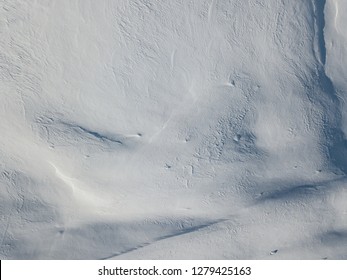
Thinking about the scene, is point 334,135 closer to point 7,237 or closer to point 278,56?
point 278,56

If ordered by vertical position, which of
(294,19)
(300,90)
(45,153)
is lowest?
(45,153)

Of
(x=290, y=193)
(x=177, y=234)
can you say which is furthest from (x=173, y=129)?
(x=290, y=193)

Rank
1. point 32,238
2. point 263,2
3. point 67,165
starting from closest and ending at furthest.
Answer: point 263,2
point 67,165
point 32,238

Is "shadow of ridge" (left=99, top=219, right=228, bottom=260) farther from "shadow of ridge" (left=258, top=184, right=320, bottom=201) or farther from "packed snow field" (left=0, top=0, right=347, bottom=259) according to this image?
"shadow of ridge" (left=258, top=184, right=320, bottom=201)

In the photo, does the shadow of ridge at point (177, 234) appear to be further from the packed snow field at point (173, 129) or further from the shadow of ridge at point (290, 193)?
the shadow of ridge at point (290, 193)

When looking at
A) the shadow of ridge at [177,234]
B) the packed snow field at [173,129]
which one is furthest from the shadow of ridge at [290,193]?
the shadow of ridge at [177,234]

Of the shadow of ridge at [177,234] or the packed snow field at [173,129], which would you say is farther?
the shadow of ridge at [177,234]

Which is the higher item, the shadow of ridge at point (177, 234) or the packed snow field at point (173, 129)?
the packed snow field at point (173, 129)

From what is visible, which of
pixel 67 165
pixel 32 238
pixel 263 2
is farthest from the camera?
pixel 32 238

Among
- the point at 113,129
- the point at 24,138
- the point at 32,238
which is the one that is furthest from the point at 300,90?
the point at 32,238
